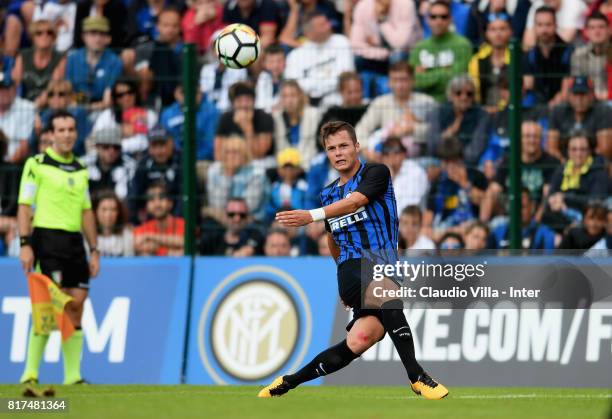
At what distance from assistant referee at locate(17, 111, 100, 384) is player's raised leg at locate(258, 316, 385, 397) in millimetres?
3401

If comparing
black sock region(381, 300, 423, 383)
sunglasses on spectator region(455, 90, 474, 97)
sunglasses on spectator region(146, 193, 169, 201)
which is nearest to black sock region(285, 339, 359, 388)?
black sock region(381, 300, 423, 383)

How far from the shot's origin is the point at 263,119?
13.9 meters

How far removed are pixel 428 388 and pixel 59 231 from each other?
4748mm

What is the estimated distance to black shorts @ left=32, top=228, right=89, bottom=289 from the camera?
41.5 ft

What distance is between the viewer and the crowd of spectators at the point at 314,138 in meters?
13.2

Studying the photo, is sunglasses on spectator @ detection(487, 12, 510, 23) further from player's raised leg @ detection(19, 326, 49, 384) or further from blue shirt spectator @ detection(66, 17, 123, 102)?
player's raised leg @ detection(19, 326, 49, 384)

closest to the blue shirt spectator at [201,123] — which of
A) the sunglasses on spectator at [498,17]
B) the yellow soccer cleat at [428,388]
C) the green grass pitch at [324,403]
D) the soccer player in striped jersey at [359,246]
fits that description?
the green grass pitch at [324,403]

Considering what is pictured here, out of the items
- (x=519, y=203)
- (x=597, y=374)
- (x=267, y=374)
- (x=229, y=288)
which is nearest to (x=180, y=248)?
(x=229, y=288)

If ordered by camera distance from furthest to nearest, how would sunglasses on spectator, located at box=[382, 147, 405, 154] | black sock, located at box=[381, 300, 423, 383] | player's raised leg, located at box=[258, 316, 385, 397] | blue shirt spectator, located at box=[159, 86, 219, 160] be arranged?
sunglasses on spectator, located at box=[382, 147, 405, 154] < blue shirt spectator, located at box=[159, 86, 219, 160] < player's raised leg, located at box=[258, 316, 385, 397] < black sock, located at box=[381, 300, 423, 383]

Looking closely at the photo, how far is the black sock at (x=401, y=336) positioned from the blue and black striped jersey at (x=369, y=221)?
422 millimetres

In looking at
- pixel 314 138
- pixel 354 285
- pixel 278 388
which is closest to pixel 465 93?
pixel 314 138

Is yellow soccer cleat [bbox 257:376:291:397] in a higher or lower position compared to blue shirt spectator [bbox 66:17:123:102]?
lower

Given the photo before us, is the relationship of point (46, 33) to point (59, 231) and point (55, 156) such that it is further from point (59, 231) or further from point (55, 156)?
point (59, 231)

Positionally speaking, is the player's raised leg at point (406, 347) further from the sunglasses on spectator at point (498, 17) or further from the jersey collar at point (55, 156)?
the sunglasses on spectator at point (498, 17)
